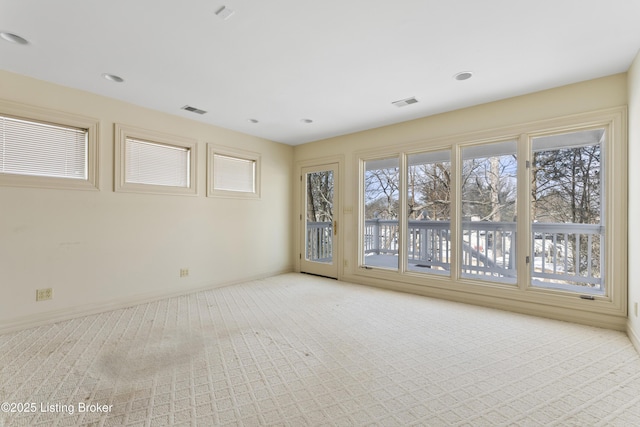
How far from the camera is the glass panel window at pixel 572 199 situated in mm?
3494

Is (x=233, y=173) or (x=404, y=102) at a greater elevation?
(x=404, y=102)

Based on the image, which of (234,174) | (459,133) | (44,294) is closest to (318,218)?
(234,174)

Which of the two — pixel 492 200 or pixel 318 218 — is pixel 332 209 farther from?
pixel 492 200

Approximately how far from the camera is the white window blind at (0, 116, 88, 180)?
278 cm

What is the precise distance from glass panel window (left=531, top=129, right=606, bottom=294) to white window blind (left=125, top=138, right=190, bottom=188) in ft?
15.0

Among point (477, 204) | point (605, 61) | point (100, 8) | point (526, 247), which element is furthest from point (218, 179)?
point (605, 61)

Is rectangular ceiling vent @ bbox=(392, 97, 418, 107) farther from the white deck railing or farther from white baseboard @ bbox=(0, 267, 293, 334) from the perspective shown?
white baseboard @ bbox=(0, 267, 293, 334)

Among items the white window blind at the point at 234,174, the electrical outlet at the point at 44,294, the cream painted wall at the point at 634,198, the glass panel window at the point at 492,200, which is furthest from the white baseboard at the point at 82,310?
the cream painted wall at the point at 634,198

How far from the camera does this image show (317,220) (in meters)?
5.56

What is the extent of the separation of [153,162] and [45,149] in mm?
1052

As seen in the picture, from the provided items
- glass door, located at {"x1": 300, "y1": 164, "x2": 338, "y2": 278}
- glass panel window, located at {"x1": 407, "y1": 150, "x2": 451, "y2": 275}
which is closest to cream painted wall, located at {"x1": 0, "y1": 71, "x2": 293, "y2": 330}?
glass door, located at {"x1": 300, "y1": 164, "x2": 338, "y2": 278}

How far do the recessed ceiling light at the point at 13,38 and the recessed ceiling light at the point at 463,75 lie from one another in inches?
148

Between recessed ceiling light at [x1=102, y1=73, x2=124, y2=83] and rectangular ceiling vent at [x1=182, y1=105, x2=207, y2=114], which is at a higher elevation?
Result: rectangular ceiling vent at [x1=182, y1=105, x2=207, y2=114]

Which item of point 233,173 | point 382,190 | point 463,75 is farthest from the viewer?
point 382,190
